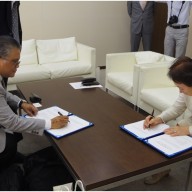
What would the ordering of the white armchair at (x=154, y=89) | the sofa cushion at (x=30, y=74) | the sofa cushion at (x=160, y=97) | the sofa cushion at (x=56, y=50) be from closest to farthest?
1. the sofa cushion at (x=160, y=97)
2. the white armchair at (x=154, y=89)
3. the sofa cushion at (x=30, y=74)
4. the sofa cushion at (x=56, y=50)

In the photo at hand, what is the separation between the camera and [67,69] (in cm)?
360

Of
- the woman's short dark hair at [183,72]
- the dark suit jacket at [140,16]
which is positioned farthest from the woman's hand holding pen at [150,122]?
the dark suit jacket at [140,16]

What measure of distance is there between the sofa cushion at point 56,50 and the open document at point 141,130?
2.51 metres

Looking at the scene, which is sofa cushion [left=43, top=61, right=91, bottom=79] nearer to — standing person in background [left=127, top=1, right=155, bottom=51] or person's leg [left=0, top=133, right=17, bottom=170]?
standing person in background [left=127, top=1, right=155, bottom=51]

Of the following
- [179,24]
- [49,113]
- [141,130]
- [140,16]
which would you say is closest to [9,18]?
[49,113]

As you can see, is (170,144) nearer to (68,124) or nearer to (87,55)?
(68,124)

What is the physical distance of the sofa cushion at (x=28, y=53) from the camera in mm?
3709

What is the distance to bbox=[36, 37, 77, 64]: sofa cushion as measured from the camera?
3863 mm

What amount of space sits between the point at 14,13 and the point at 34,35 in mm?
2291

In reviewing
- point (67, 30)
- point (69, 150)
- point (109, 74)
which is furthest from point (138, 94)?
point (67, 30)

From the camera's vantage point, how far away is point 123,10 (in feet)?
16.4

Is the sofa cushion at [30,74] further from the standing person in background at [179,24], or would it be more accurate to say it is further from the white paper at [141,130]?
the white paper at [141,130]

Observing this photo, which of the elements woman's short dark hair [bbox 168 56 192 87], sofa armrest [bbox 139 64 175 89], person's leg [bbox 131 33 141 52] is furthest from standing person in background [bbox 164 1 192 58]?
woman's short dark hair [bbox 168 56 192 87]

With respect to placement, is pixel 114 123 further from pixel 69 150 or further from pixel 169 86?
pixel 169 86
